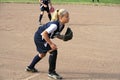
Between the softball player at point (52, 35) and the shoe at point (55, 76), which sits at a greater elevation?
the softball player at point (52, 35)

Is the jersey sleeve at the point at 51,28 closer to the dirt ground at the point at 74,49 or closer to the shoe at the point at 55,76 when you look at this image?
A: the shoe at the point at 55,76

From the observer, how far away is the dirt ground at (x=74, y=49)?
867 centimetres

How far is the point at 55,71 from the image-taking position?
8516mm

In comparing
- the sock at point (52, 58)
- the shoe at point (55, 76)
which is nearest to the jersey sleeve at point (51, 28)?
the sock at point (52, 58)

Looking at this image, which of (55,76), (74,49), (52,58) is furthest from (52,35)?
(74,49)

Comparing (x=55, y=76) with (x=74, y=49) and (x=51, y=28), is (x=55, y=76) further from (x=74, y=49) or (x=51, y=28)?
(x=74, y=49)

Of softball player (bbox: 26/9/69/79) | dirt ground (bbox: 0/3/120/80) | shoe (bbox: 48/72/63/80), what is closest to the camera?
softball player (bbox: 26/9/69/79)

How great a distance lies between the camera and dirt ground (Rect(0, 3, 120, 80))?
8672 millimetres

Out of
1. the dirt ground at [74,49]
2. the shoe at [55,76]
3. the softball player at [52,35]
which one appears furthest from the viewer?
the dirt ground at [74,49]

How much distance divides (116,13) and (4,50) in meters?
10.9

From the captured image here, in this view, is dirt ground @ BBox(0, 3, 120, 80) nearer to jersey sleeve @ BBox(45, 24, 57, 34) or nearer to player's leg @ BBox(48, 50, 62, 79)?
player's leg @ BBox(48, 50, 62, 79)

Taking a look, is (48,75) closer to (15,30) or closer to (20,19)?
(15,30)

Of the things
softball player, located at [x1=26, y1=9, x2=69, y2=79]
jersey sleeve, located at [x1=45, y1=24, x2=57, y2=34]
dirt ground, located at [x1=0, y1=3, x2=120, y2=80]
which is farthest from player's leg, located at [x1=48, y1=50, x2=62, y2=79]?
jersey sleeve, located at [x1=45, y1=24, x2=57, y2=34]

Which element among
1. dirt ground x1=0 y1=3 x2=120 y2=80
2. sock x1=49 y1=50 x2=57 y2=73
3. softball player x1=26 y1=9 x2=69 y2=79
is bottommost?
dirt ground x1=0 y1=3 x2=120 y2=80
